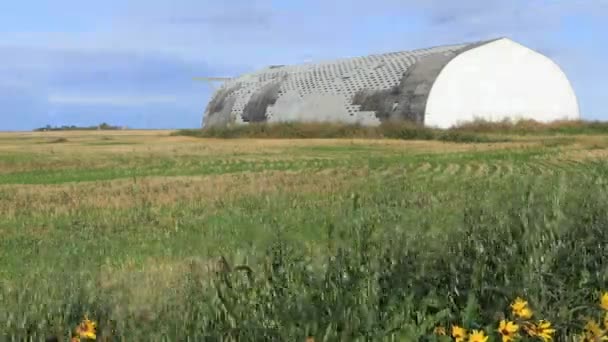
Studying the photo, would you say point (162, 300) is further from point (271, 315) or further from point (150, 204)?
point (150, 204)

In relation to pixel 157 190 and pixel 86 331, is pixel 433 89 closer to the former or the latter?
pixel 157 190

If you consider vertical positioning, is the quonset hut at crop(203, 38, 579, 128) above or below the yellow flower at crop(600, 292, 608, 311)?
above

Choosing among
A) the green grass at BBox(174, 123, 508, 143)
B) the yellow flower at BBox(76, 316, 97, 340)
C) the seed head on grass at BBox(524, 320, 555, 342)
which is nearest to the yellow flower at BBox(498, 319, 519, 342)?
the seed head on grass at BBox(524, 320, 555, 342)

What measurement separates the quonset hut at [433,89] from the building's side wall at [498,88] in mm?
62

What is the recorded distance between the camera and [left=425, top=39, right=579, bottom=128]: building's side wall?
Result: 1890 inches

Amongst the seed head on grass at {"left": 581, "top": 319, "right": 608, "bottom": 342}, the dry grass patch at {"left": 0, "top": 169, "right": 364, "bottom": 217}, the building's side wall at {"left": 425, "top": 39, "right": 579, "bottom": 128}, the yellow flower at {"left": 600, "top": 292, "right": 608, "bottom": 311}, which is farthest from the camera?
the building's side wall at {"left": 425, "top": 39, "right": 579, "bottom": 128}

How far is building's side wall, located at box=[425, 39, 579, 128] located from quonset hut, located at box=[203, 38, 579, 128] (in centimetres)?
6

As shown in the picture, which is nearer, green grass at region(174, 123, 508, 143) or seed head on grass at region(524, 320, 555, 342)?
seed head on grass at region(524, 320, 555, 342)

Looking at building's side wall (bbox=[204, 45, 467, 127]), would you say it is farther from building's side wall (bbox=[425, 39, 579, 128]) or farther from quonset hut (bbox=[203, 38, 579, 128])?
building's side wall (bbox=[425, 39, 579, 128])

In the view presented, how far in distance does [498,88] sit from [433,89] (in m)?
5.16

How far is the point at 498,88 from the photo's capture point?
49.7 meters

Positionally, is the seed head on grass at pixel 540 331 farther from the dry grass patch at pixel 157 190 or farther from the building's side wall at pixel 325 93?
the building's side wall at pixel 325 93

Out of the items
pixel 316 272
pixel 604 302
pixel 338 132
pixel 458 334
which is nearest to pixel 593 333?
pixel 604 302

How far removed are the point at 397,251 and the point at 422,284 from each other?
0.53 m
